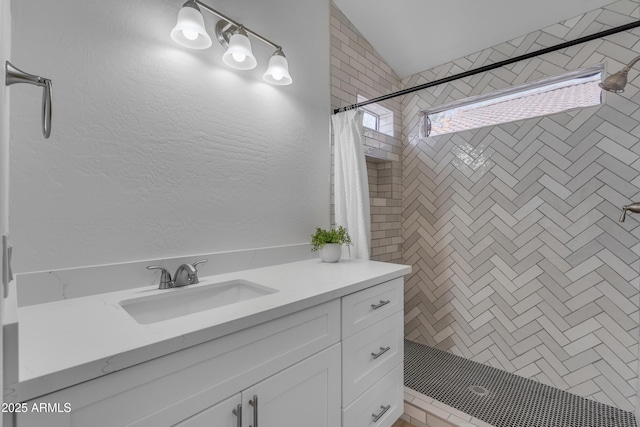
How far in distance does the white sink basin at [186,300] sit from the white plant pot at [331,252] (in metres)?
0.62

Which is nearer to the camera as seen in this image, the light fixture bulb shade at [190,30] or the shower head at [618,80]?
the light fixture bulb shade at [190,30]

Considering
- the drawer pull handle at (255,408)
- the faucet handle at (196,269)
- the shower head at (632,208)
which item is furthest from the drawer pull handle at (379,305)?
the shower head at (632,208)

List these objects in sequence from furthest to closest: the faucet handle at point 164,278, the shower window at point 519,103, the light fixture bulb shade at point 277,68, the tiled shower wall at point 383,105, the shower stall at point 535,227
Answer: the tiled shower wall at point 383,105 → the shower window at point 519,103 → the shower stall at point 535,227 → the light fixture bulb shade at point 277,68 → the faucet handle at point 164,278

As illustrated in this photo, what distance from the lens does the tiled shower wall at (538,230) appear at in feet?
6.06

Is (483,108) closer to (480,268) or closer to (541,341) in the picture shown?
(480,268)

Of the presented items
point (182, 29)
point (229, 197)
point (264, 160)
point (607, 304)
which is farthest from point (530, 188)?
point (182, 29)

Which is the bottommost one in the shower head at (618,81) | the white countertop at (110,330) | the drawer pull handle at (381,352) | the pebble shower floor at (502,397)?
the pebble shower floor at (502,397)

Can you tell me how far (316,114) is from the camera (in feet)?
6.86

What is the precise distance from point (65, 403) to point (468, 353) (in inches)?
107

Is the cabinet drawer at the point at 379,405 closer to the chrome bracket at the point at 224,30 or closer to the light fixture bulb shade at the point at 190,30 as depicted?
the light fixture bulb shade at the point at 190,30

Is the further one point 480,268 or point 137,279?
point 480,268

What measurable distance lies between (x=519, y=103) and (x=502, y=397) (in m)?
2.20

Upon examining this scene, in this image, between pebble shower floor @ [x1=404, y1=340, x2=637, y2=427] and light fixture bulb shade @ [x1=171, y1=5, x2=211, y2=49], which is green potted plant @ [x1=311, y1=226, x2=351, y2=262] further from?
light fixture bulb shade @ [x1=171, y1=5, x2=211, y2=49]

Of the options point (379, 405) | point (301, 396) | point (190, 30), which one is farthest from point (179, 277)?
point (379, 405)
